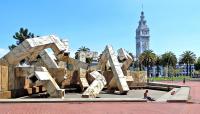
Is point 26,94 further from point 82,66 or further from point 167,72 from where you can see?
point 167,72

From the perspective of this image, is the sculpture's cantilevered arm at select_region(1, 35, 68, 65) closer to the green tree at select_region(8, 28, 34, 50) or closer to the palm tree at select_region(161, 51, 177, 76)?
the green tree at select_region(8, 28, 34, 50)

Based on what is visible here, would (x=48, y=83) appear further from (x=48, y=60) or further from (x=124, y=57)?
(x=124, y=57)

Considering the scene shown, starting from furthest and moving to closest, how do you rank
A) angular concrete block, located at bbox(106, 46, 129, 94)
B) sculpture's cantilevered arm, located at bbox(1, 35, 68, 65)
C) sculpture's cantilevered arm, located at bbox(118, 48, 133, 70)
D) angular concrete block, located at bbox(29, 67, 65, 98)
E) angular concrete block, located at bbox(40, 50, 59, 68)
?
sculpture's cantilevered arm, located at bbox(118, 48, 133, 70), angular concrete block, located at bbox(40, 50, 59, 68), angular concrete block, located at bbox(106, 46, 129, 94), sculpture's cantilevered arm, located at bbox(1, 35, 68, 65), angular concrete block, located at bbox(29, 67, 65, 98)

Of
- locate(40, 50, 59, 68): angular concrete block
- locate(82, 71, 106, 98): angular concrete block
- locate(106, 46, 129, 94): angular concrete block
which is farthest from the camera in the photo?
locate(40, 50, 59, 68): angular concrete block

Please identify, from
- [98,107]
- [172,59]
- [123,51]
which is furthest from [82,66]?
[172,59]

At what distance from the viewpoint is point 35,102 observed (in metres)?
18.0

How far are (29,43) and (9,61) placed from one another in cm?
210

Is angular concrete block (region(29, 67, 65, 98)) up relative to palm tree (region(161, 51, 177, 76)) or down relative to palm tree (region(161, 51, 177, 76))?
down

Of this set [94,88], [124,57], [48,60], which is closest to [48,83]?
[94,88]

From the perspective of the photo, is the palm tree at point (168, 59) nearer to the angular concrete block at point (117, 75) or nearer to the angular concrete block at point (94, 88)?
the angular concrete block at point (117, 75)

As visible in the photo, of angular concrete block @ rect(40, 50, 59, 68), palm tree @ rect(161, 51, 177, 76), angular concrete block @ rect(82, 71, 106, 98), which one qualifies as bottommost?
angular concrete block @ rect(82, 71, 106, 98)

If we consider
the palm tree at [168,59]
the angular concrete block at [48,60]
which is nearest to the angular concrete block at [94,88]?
the angular concrete block at [48,60]

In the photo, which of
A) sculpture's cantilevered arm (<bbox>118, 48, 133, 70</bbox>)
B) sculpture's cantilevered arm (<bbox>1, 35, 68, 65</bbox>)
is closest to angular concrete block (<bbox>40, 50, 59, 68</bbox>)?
sculpture's cantilevered arm (<bbox>1, 35, 68, 65</bbox>)

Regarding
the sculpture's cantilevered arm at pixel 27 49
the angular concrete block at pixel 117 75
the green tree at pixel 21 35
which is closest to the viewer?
the sculpture's cantilevered arm at pixel 27 49
